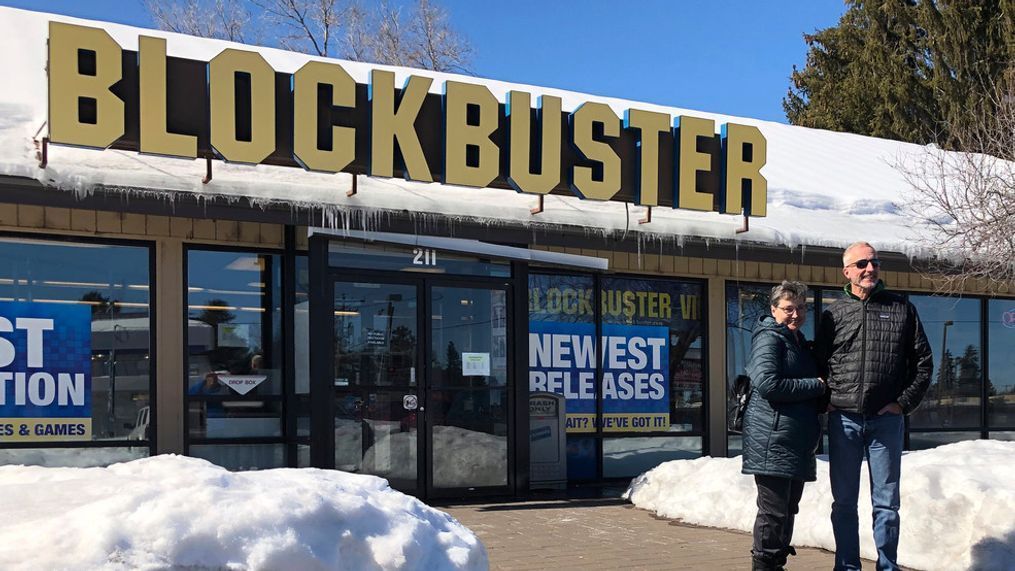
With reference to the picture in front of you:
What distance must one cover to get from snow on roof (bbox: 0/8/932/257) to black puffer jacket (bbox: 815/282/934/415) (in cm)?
455

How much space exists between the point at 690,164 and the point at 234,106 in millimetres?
4584

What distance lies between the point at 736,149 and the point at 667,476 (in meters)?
3.61

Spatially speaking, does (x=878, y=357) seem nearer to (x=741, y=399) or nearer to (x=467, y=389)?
(x=741, y=399)

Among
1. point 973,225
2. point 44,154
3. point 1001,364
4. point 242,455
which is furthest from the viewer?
point 1001,364

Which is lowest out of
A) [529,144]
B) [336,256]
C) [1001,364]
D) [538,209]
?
[1001,364]

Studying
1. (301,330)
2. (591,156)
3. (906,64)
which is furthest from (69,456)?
(906,64)

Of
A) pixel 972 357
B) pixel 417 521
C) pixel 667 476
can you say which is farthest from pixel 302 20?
pixel 417 521

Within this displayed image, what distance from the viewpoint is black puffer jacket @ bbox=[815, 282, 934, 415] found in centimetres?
536

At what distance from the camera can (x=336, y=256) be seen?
912 cm

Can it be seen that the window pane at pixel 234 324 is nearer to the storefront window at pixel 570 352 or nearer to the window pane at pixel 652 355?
the storefront window at pixel 570 352

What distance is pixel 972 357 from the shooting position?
1406 cm

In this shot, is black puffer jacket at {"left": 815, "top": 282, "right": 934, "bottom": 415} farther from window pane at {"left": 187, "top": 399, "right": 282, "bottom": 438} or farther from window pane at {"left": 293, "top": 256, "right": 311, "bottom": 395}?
window pane at {"left": 187, "top": 399, "right": 282, "bottom": 438}

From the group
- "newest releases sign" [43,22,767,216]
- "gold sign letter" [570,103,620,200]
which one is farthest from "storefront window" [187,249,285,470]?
"gold sign letter" [570,103,620,200]

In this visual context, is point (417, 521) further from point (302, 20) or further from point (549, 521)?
point (302, 20)
